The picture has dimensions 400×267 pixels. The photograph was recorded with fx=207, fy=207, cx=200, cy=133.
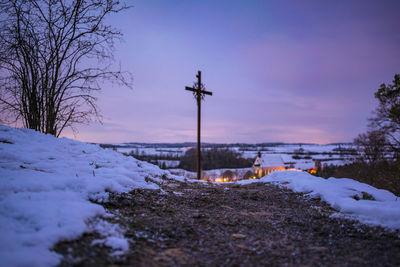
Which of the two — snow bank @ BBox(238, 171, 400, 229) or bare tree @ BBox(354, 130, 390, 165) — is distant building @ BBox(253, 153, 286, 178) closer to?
bare tree @ BBox(354, 130, 390, 165)

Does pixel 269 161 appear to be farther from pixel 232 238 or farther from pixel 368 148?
pixel 232 238

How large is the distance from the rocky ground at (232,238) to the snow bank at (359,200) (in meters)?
0.35

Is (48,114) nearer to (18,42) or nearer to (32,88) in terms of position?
(32,88)

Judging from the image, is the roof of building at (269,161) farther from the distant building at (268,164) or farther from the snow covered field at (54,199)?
the snow covered field at (54,199)

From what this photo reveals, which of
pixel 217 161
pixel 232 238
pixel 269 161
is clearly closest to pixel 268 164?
pixel 269 161

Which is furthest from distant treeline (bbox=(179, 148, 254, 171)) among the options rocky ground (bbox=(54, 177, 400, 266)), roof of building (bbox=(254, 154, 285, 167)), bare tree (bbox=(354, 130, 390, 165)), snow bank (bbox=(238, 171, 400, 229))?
rocky ground (bbox=(54, 177, 400, 266))

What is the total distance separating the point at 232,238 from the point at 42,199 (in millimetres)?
2803

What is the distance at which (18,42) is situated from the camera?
6957 mm

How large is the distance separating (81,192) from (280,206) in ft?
14.9

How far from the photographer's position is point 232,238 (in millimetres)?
3107

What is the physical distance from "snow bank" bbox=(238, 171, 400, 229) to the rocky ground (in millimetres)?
346

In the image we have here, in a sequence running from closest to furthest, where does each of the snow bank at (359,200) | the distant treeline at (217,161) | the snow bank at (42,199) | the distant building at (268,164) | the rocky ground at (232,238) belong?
the snow bank at (42,199), the rocky ground at (232,238), the snow bank at (359,200), the distant building at (268,164), the distant treeline at (217,161)

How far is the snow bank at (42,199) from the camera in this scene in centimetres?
205

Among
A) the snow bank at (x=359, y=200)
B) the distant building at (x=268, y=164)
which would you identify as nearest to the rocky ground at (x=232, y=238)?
the snow bank at (x=359, y=200)
